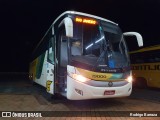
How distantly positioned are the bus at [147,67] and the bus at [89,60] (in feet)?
17.8

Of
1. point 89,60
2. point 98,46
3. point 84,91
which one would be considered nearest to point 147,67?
point 98,46

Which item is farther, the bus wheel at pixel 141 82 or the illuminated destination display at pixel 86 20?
the bus wheel at pixel 141 82

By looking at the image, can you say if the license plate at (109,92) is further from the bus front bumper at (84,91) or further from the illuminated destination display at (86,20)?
the illuminated destination display at (86,20)

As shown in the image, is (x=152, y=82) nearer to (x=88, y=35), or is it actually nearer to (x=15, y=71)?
(x=88, y=35)

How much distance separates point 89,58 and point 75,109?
6.09 feet

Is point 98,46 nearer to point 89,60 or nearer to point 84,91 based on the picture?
point 89,60

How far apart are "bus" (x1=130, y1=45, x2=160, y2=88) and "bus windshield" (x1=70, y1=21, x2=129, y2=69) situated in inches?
234

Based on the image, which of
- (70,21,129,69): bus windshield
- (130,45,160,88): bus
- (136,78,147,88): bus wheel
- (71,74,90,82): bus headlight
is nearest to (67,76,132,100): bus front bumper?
(71,74,90,82): bus headlight

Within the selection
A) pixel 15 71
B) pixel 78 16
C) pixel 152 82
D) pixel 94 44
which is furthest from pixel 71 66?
pixel 15 71

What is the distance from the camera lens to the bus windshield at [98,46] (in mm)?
8562

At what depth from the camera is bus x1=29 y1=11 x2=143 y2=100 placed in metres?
8.22

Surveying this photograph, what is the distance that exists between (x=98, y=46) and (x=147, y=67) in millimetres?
7571

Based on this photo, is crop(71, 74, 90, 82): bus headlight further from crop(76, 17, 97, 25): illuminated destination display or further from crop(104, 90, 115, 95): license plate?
crop(76, 17, 97, 25): illuminated destination display

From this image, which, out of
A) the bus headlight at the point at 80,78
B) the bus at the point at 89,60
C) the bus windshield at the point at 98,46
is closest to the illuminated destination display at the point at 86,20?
the bus at the point at 89,60
